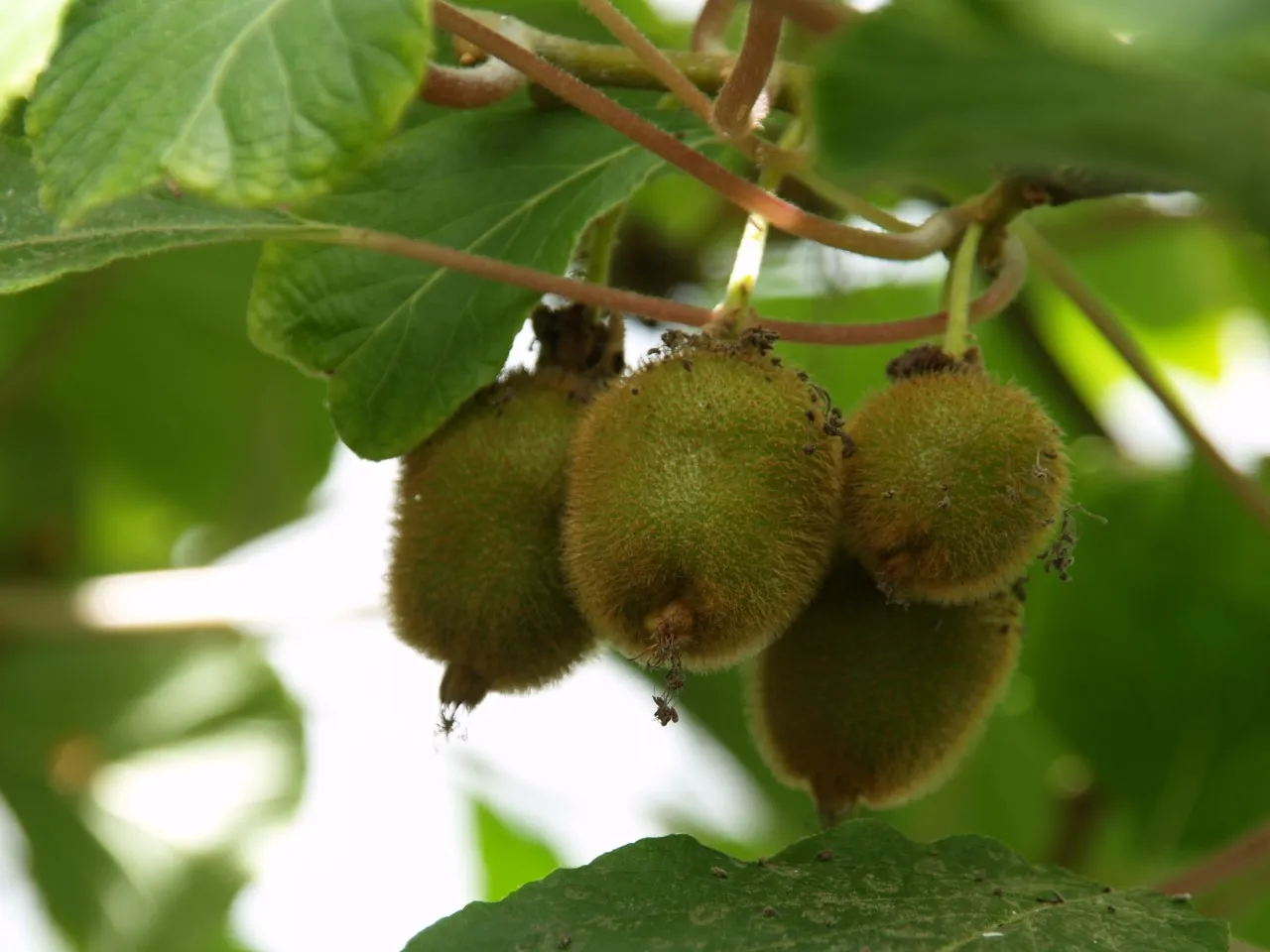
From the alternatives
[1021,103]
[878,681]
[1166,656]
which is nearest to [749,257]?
[878,681]

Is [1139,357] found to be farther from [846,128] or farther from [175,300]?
[175,300]

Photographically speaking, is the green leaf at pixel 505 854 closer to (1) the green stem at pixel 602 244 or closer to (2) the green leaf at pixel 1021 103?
Result: (1) the green stem at pixel 602 244

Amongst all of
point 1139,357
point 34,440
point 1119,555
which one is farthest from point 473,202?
point 34,440

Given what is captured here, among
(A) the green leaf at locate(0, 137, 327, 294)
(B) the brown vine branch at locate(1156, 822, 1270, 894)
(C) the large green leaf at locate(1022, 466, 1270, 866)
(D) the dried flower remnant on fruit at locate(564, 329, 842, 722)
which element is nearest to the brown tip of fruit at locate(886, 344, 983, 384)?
(D) the dried flower remnant on fruit at locate(564, 329, 842, 722)

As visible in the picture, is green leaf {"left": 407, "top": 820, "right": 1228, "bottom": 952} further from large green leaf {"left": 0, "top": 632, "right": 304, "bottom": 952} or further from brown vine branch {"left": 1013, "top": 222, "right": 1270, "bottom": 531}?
large green leaf {"left": 0, "top": 632, "right": 304, "bottom": 952}

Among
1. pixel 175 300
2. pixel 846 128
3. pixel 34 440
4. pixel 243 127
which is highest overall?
pixel 846 128

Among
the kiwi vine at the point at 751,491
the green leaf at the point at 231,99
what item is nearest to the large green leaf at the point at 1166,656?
the kiwi vine at the point at 751,491
